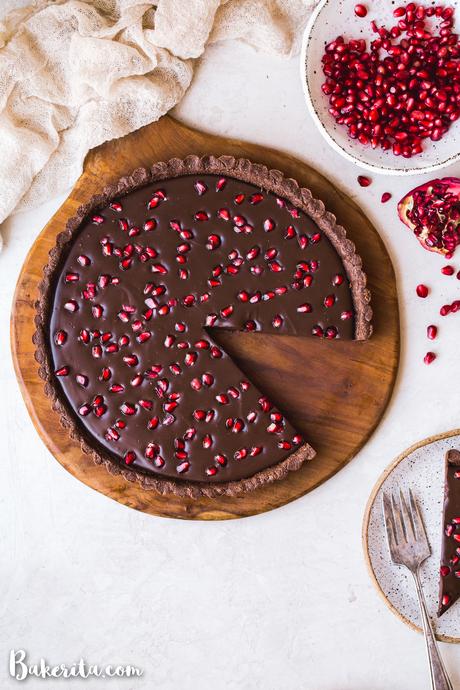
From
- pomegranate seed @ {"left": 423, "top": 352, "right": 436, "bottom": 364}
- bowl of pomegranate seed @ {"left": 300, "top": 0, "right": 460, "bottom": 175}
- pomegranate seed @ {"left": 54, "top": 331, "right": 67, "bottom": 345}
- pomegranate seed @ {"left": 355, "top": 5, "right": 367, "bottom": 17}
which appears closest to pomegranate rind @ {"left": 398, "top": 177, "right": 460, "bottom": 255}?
bowl of pomegranate seed @ {"left": 300, "top": 0, "right": 460, "bottom": 175}

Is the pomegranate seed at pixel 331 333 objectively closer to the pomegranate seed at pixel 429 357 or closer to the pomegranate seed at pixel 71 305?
the pomegranate seed at pixel 429 357

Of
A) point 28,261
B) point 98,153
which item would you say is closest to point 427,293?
point 98,153

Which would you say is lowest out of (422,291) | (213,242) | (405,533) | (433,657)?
(433,657)

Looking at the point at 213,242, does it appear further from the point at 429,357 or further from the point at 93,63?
the point at 429,357

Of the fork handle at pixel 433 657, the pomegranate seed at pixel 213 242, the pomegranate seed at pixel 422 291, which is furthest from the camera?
the pomegranate seed at pixel 422 291

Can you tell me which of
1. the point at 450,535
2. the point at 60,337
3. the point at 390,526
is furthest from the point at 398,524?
the point at 60,337

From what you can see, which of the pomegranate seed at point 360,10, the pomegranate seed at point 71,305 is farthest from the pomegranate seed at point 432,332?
the pomegranate seed at point 71,305
